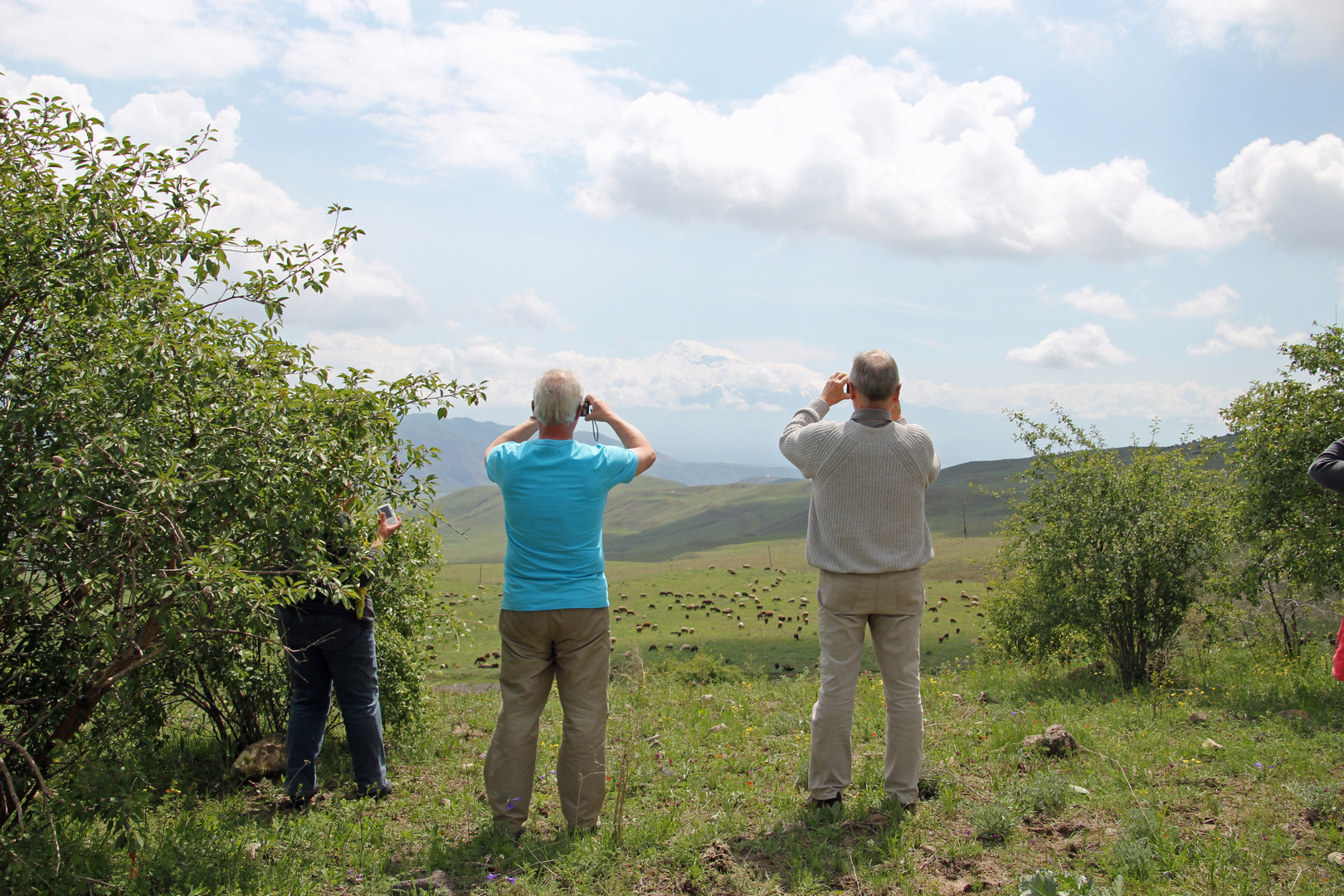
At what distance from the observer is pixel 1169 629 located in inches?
439

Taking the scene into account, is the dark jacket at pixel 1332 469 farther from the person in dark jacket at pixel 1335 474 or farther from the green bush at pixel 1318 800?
the green bush at pixel 1318 800

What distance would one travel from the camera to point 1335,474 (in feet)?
16.9

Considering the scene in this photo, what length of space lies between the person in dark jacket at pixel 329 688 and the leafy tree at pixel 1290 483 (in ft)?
35.1

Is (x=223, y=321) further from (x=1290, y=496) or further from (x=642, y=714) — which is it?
(x=1290, y=496)

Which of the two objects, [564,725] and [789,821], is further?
[789,821]

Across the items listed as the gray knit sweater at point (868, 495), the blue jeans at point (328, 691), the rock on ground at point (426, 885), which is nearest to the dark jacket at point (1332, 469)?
the gray knit sweater at point (868, 495)

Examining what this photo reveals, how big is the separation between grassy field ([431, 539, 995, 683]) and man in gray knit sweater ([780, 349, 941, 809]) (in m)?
4.53

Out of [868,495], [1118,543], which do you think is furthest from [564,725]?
[1118,543]

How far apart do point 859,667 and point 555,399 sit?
2704 millimetres

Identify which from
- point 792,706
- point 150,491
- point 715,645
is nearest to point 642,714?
point 792,706

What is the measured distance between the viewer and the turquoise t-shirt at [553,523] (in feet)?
17.2

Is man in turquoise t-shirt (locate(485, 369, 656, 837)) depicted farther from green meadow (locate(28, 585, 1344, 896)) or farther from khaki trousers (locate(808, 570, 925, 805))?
khaki trousers (locate(808, 570, 925, 805))

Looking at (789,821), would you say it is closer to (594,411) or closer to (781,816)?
(781,816)

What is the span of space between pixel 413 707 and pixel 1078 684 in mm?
8705
